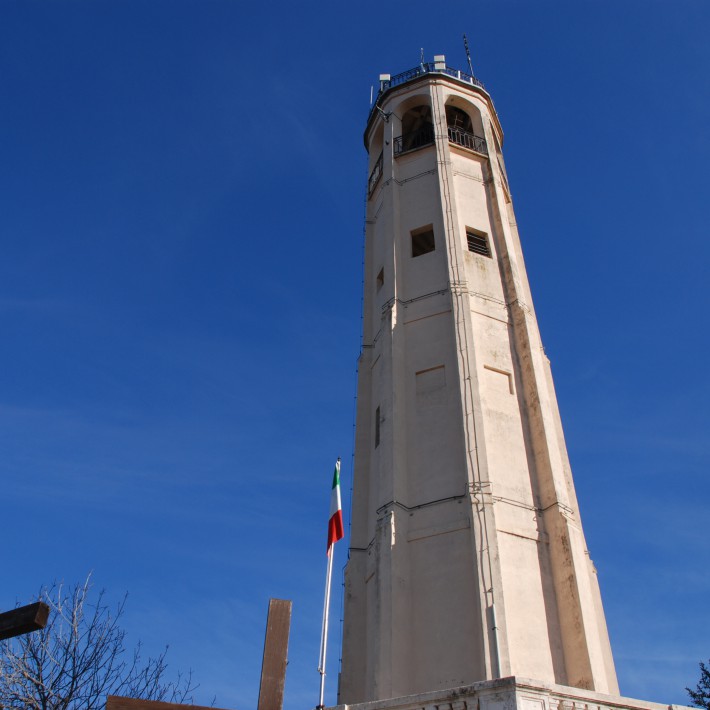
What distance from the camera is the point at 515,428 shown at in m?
25.1

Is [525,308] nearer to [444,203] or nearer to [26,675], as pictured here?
[444,203]

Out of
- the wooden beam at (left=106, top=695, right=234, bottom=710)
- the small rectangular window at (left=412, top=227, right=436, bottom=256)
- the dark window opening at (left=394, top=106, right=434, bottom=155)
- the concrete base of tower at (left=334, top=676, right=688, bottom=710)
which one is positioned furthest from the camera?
the dark window opening at (left=394, top=106, right=434, bottom=155)

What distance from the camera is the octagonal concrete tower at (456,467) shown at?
802 inches

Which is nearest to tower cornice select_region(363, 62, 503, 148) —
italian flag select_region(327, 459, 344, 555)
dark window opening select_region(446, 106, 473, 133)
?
dark window opening select_region(446, 106, 473, 133)

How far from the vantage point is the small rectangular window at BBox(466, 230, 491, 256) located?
30500mm

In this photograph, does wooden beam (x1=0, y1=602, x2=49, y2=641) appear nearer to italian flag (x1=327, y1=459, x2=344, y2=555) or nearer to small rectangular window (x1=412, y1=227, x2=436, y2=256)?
italian flag (x1=327, y1=459, x2=344, y2=555)

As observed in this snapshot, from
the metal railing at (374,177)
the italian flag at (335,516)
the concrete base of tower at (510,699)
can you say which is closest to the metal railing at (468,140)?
the metal railing at (374,177)

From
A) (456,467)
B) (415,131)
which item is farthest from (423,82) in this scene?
(456,467)

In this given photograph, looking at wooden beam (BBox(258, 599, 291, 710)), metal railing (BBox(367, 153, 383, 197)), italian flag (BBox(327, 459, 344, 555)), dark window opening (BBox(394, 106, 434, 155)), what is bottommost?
wooden beam (BBox(258, 599, 291, 710))

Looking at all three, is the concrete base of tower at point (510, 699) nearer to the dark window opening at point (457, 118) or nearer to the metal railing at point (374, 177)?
the metal railing at point (374, 177)

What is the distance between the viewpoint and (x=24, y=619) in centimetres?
1194

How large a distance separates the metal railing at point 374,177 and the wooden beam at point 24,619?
26.4 meters

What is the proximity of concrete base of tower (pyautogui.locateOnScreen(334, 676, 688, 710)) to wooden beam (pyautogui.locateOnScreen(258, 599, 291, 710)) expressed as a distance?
3641 millimetres

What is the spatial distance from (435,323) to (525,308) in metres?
3.33
